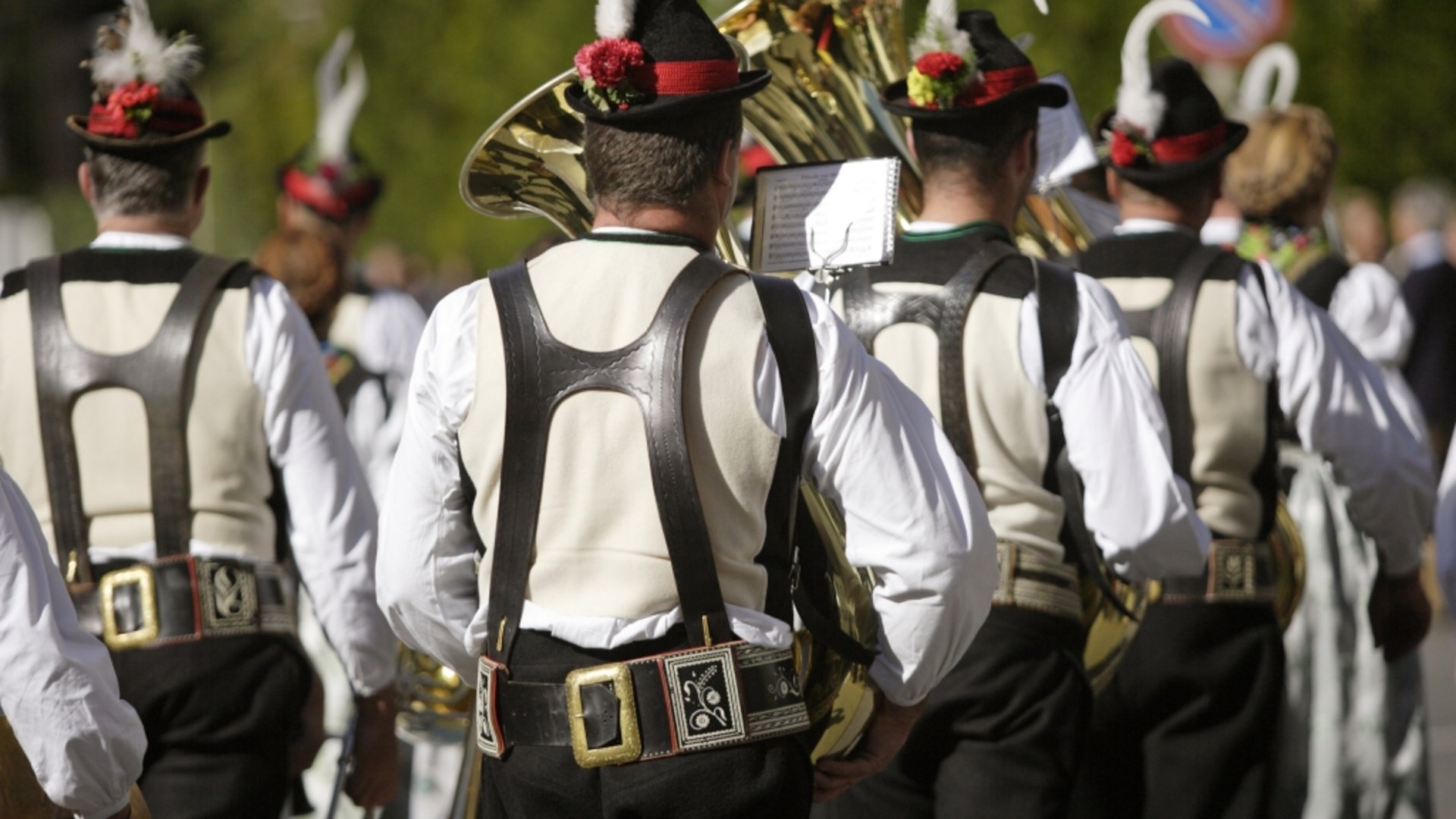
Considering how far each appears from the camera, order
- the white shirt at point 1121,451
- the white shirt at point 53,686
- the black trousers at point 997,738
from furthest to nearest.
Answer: the black trousers at point 997,738
the white shirt at point 1121,451
the white shirt at point 53,686

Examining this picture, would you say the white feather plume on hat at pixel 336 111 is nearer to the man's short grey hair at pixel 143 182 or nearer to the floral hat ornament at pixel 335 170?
the floral hat ornament at pixel 335 170

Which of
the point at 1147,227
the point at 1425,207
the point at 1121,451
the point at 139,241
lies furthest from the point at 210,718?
the point at 1425,207

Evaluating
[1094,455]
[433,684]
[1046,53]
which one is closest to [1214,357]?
[1094,455]

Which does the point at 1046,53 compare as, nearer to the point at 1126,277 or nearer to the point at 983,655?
the point at 1126,277

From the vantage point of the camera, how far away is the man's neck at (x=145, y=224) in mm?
4242

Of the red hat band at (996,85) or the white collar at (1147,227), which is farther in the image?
the white collar at (1147,227)

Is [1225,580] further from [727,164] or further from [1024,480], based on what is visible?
[727,164]

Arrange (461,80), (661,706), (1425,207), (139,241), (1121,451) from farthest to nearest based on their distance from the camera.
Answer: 1. (461,80)
2. (1425,207)
3. (139,241)
4. (1121,451)
5. (661,706)

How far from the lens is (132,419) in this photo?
13.2 ft

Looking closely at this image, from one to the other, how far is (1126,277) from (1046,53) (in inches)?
446

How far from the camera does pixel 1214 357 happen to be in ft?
15.3

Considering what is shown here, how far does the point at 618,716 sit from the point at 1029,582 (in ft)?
4.19

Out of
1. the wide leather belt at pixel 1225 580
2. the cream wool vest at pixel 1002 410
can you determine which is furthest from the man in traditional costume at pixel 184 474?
the wide leather belt at pixel 1225 580

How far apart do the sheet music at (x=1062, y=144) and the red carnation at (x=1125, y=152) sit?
131 millimetres
